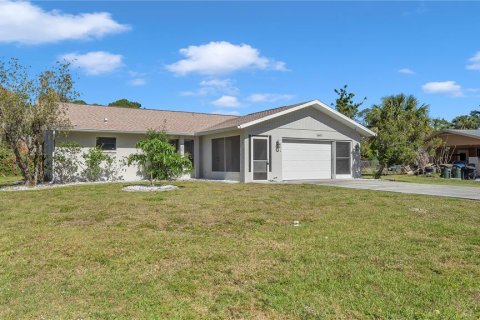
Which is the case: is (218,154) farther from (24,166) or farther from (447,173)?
(447,173)

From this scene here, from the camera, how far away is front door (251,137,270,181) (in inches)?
685

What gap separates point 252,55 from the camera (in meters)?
21.2

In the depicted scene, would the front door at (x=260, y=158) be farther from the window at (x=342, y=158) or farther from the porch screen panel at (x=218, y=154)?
the window at (x=342, y=158)

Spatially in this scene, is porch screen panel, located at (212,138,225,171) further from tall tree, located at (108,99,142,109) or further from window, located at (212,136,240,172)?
tall tree, located at (108,99,142,109)

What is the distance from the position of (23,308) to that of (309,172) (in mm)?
16576

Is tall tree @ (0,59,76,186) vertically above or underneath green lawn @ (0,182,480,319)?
above

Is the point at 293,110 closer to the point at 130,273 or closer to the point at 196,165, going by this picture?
the point at 196,165

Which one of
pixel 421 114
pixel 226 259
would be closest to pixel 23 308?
pixel 226 259

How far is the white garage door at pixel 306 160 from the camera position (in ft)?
60.8

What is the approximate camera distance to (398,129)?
22.0 meters

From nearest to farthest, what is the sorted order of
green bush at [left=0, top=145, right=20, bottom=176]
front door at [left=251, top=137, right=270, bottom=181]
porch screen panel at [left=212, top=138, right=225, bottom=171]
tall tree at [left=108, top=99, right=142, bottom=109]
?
front door at [left=251, top=137, right=270, bottom=181]
porch screen panel at [left=212, top=138, right=225, bottom=171]
green bush at [left=0, top=145, right=20, bottom=176]
tall tree at [left=108, top=99, right=142, bottom=109]

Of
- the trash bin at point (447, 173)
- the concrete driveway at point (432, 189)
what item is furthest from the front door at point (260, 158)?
the trash bin at point (447, 173)

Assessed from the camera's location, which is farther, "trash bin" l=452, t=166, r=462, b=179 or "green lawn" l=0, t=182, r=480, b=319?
"trash bin" l=452, t=166, r=462, b=179

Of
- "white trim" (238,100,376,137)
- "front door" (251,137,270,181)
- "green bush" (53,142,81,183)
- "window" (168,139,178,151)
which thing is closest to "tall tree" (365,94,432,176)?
"white trim" (238,100,376,137)
